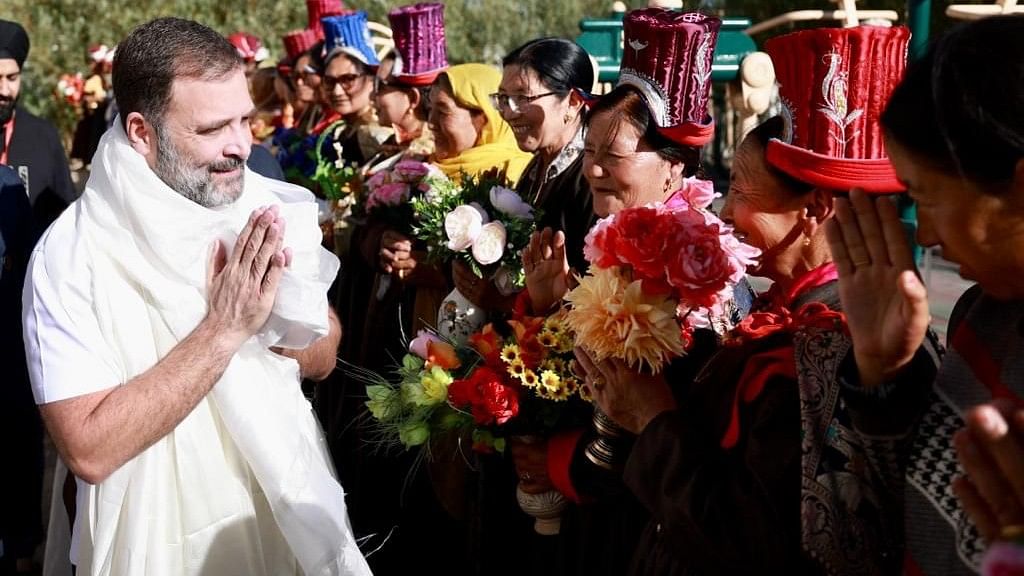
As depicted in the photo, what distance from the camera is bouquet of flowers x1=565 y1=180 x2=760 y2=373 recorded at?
7.32 feet

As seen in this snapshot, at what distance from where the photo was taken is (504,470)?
3.58 metres

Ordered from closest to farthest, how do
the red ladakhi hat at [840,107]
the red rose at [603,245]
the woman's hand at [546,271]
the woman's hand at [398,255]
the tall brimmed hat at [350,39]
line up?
the red ladakhi hat at [840,107] → the red rose at [603,245] → the woman's hand at [546,271] → the woman's hand at [398,255] → the tall brimmed hat at [350,39]

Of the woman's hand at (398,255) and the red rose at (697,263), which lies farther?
the woman's hand at (398,255)

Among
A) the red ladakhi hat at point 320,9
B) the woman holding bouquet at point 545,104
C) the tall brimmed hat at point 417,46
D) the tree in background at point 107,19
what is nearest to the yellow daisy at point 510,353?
the woman holding bouquet at point 545,104

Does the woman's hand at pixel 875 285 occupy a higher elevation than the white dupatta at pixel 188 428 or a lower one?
higher

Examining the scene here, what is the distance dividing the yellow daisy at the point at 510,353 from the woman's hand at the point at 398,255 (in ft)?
7.17

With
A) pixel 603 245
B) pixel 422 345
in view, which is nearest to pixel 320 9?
pixel 422 345

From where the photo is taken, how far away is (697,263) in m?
2.22

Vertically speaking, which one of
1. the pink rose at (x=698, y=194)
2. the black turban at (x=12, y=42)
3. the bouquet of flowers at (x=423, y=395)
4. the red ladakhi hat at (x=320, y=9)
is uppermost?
the black turban at (x=12, y=42)

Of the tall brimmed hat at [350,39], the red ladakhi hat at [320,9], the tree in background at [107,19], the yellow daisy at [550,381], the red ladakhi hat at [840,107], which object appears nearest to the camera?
the red ladakhi hat at [840,107]

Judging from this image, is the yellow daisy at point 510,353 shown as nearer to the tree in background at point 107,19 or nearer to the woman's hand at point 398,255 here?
the woman's hand at point 398,255

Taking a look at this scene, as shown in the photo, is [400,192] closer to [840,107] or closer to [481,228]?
[481,228]

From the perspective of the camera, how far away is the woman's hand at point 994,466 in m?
1.31

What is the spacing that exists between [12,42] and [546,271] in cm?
397
